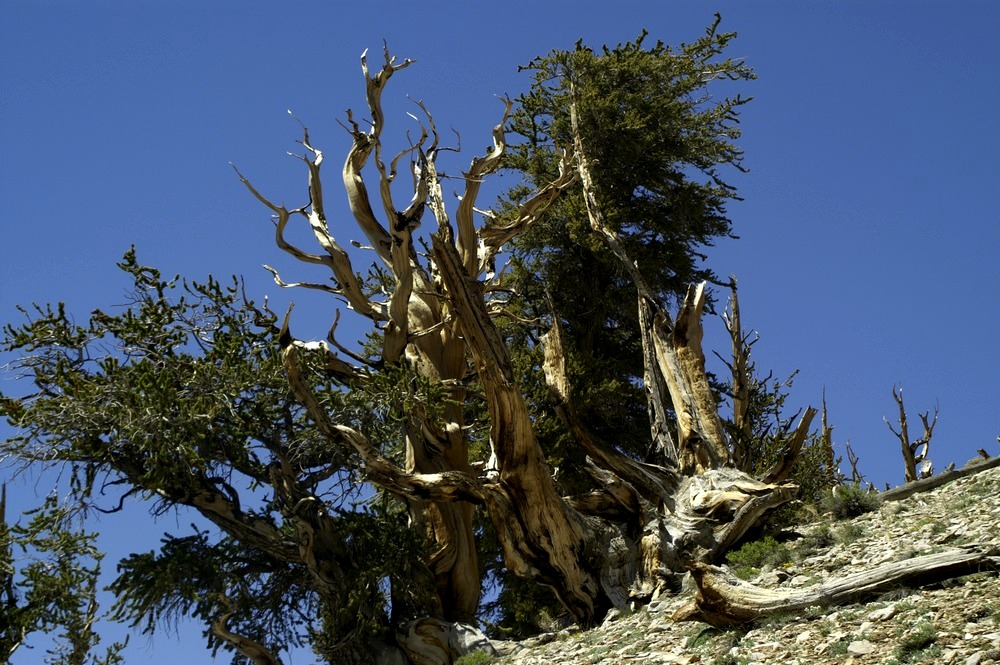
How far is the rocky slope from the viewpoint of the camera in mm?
6535

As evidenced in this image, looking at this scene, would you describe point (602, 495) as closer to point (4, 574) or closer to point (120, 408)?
point (120, 408)

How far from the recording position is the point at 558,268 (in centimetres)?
1666

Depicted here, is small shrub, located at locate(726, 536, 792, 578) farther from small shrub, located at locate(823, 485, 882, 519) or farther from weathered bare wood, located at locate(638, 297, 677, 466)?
weathered bare wood, located at locate(638, 297, 677, 466)

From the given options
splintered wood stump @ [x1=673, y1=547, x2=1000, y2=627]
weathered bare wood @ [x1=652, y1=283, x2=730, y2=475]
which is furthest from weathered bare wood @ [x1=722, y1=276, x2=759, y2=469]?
splintered wood stump @ [x1=673, y1=547, x2=1000, y2=627]

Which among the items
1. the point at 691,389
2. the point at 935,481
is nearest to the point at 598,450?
the point at 691,389

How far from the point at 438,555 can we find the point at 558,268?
5.51m

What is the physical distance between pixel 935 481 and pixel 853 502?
94 cm

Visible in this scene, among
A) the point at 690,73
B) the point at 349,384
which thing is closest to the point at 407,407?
the point at 349,384

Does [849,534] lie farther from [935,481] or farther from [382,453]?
[382,453]

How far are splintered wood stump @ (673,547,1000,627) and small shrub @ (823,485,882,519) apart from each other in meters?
3.22

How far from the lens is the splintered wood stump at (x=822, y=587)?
7.34 meters

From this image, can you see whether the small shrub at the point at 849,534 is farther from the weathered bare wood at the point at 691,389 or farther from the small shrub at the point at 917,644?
the small shrub at the point at 917,644

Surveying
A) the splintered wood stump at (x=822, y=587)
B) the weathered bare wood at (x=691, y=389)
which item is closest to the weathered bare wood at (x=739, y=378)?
the weathered bare wood at (x=691, y=389)

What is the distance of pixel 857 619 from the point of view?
7.24m
